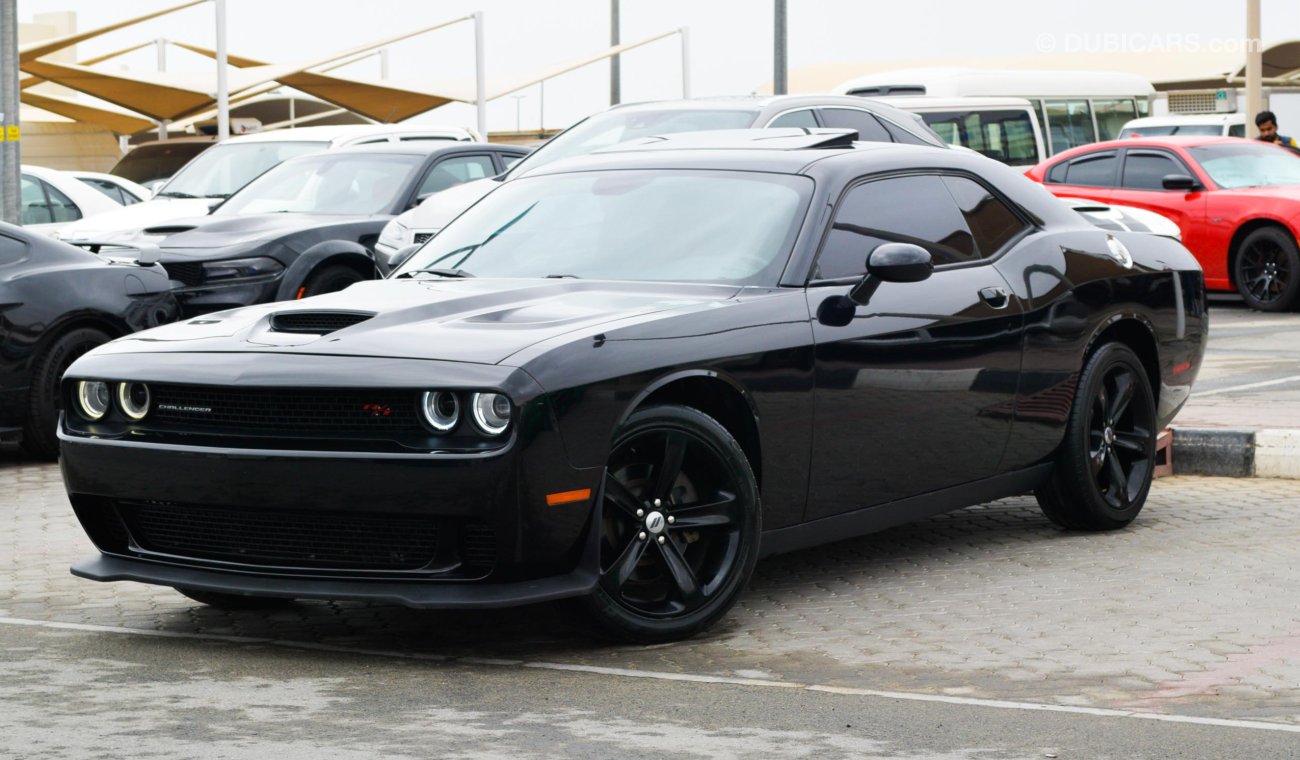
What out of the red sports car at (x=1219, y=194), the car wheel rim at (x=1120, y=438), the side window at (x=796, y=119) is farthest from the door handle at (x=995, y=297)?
the red sports car at (x=1219, y=194)

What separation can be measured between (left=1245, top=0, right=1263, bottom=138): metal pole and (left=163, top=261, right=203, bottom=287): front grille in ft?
73.2

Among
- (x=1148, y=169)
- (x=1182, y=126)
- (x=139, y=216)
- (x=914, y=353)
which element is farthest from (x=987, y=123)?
(x=914, y=353)

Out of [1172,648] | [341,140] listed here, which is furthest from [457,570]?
[341,140]

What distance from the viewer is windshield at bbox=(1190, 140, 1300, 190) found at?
19656 mm

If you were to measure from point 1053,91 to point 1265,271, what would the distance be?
9.73m

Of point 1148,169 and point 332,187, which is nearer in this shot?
point 332,187

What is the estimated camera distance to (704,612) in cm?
588

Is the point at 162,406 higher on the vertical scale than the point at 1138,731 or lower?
higher

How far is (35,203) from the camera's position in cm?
1994

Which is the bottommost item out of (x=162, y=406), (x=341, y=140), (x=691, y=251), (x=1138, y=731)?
(x=1138, y=731)

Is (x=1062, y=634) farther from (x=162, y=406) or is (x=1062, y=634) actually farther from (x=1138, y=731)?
(x=162, y=406)

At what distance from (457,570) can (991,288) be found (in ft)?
8.31

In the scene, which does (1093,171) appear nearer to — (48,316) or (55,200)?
(55,200)

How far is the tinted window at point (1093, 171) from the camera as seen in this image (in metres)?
20.5
